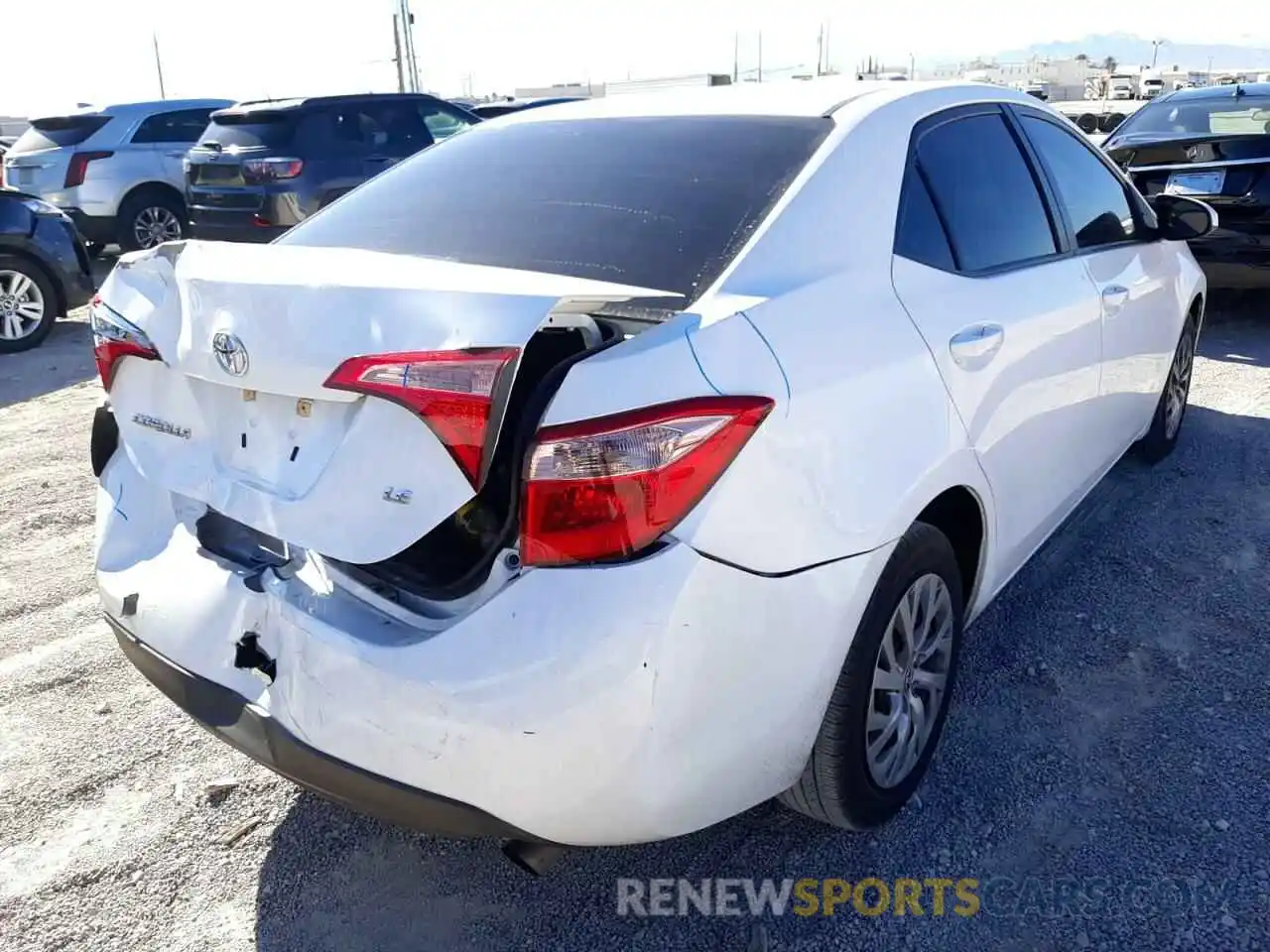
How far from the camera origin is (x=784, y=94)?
9.41 ft

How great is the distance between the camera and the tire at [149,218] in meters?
11.4

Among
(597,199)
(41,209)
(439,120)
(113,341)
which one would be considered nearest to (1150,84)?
(439,120)

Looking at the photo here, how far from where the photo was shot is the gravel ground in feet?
7.46

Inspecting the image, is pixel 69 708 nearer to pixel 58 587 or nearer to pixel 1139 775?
pixel 58 587

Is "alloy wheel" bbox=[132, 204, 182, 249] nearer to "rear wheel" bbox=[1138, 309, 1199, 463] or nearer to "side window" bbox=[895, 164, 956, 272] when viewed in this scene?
"rear wheel" bbox=[1138, 309, 1199, 463]

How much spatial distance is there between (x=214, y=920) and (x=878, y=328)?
1.95 m

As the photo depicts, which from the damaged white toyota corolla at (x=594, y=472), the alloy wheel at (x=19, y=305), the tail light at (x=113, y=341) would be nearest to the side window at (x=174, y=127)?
the alloy wheel at (x=19, y=305)

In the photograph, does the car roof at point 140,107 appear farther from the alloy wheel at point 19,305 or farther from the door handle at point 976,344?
the door handle at point 976,344

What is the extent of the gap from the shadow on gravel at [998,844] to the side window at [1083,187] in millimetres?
1314

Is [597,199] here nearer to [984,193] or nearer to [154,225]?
[984,193]

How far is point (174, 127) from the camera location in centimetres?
1187

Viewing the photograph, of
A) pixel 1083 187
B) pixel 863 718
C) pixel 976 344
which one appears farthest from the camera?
pixel 1083 187

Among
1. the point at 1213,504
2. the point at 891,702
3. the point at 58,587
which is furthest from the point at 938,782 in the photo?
the point at 58,587

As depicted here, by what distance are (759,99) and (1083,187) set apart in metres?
1.39
